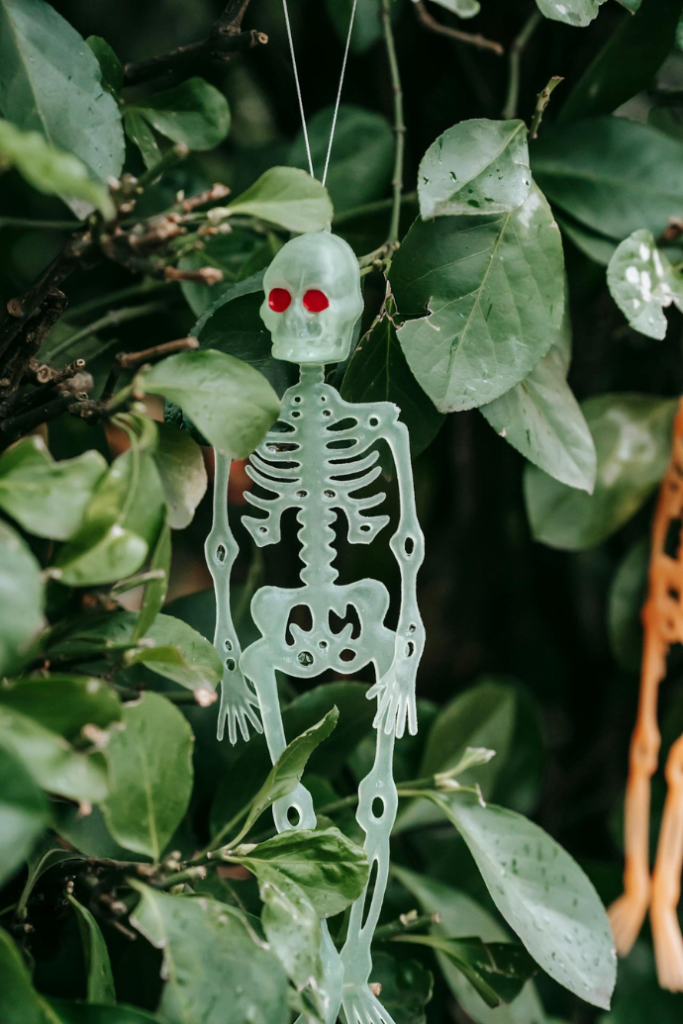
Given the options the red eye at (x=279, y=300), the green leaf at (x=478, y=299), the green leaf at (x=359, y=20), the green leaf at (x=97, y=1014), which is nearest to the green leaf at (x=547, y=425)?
the green leaf at (x=478, y=299)

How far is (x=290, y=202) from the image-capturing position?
15.3 inches

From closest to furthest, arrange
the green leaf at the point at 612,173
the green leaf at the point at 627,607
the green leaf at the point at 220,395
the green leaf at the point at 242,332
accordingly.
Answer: the green leaf at the point at 220,395
the green leaf at the point at 242,332
the green leaf at the point at 612,173
the green leaf at the point at 627,607

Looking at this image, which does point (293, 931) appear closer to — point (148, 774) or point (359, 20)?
point (148, 774)

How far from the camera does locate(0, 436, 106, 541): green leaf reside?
1.08 ft

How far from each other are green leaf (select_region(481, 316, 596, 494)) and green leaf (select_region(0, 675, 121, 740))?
29 cm

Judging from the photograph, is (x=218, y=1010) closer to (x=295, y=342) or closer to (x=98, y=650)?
(x=98, y=650)

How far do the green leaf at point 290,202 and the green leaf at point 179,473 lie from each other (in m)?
0.14

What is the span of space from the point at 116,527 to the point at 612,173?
464mm

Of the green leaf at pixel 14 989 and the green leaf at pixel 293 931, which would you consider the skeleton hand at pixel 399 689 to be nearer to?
the green leaf at pixel 293 931

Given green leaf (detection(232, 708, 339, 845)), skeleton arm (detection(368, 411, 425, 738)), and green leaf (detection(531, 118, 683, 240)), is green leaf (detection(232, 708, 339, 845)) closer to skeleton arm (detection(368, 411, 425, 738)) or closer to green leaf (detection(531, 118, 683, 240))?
skeleton arm (detection(368, 411, 425, 738))

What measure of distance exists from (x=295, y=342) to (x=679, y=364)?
1.59 feet

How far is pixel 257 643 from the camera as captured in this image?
468mm

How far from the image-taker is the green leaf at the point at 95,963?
38 centimetres

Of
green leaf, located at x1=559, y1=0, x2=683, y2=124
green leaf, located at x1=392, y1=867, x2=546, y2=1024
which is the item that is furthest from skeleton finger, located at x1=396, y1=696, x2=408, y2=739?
green leaf, located at x1=559, y1=0, x2=683, y2=124
